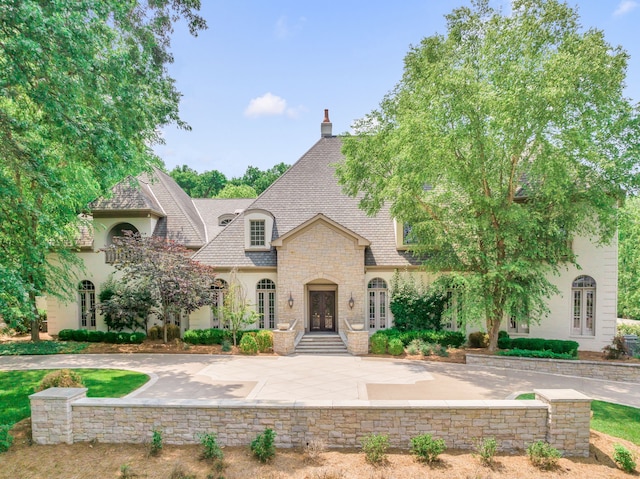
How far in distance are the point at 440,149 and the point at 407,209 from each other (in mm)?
3280

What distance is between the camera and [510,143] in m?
13.6

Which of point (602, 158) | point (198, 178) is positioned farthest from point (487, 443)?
point (198, 178)

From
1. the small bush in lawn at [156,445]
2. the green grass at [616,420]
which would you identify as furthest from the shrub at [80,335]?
the green grass at [616,420]

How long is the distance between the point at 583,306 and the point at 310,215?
14.1 metres

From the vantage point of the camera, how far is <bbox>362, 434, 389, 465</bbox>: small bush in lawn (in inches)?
304

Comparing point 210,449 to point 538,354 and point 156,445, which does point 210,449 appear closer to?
point 156,445

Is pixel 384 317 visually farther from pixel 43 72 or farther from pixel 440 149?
pixel 43 72

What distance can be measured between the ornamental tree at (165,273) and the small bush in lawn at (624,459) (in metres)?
14.9

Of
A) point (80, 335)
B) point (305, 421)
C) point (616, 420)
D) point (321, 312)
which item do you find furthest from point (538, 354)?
point (80, 335)

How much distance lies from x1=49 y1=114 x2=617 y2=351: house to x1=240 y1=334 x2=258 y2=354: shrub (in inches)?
94.8

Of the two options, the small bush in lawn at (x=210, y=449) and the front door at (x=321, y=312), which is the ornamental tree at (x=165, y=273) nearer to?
the front door at (x=321, y=312)

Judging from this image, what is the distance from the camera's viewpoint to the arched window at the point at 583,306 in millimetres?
17625

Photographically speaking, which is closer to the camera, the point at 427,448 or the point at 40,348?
the point at 427,448

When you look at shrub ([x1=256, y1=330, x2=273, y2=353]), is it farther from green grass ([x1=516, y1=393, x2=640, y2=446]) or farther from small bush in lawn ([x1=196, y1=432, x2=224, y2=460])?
green grass ([x1=516, y1=393, x2=640, y2=446])
